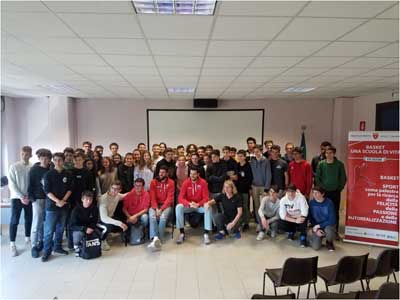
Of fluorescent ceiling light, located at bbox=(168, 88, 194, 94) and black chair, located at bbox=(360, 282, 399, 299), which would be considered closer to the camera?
black chair, located at bbox=(360, 282, 399, 299)

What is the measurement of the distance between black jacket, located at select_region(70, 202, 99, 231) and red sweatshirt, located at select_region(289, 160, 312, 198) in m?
3.48

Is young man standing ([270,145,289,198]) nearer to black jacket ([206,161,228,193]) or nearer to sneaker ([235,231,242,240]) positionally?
black jacket ([206,161,228,193])

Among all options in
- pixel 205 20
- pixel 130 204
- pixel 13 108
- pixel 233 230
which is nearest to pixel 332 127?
pixel 233 230

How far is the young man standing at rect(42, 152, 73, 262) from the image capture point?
4074 mm

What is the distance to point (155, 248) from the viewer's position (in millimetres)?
4410

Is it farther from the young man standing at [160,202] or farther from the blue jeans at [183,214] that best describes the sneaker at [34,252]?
the blue jeans at [183,214]

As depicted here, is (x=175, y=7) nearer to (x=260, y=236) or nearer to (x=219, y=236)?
(x=219, y=236)

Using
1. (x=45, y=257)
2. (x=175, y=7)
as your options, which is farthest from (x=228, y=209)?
(x=175, y=7)

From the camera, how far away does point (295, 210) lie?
4.69 metres

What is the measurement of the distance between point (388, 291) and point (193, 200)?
3.25m

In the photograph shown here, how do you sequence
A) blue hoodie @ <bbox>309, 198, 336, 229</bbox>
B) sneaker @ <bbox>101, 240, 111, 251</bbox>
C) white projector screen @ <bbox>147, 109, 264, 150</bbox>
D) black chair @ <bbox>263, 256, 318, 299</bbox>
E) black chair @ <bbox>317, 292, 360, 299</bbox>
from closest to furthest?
black chair @ <bbox>317, 292, 360, 299</bbox>
black chair @ <bbox>263, 256, 318, 299</bbox>
sneaker @ <bbox>101, 240, 111, 251</bbox>
blue hoodie @ <bbox>309, 198, 336, 229</bbox>
white projector screen @ <bbox>147, 109, 264, 150</bbox>

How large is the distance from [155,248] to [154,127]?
4326 millimetres

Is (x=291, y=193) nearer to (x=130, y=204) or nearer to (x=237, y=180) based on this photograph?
(x=237, y=180)

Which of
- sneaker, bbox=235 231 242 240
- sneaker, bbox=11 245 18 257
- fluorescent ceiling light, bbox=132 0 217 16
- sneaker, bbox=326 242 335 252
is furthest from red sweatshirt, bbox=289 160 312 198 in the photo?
sneaker, bbox=11 245 18 257
